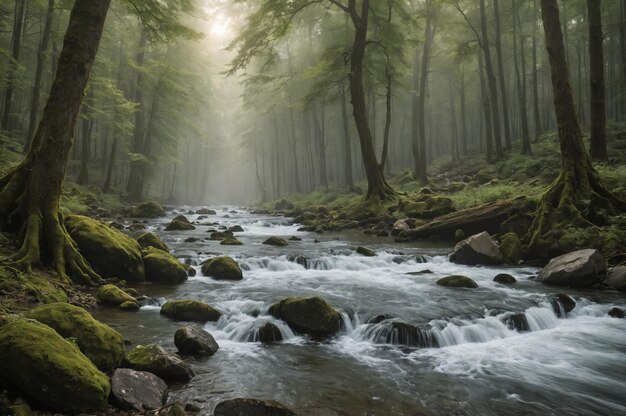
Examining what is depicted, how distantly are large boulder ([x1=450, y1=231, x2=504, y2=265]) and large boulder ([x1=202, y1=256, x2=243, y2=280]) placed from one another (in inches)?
246

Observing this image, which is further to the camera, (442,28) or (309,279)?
(442,28)

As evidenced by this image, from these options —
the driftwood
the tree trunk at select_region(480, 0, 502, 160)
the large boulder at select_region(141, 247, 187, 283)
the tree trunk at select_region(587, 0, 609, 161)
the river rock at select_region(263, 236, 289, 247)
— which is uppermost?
the tree trunk at select_region(480, 0, 502, 160)

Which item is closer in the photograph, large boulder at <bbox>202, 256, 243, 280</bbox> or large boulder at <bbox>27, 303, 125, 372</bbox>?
large boulder at <bbox>27, 303, 125, 372</bbox>

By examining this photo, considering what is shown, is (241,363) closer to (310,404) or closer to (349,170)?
(310,404)

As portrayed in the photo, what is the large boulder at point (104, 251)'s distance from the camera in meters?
8.66

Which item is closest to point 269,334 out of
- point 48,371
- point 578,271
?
point 48,371

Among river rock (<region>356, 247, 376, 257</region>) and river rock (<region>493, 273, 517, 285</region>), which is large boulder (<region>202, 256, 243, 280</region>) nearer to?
river rock (<region>356, 247, 376, 257</region>)

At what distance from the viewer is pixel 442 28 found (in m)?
25.6

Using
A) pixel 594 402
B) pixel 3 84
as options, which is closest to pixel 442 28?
pixel 3 84

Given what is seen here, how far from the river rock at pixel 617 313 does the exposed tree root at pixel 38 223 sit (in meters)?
9.81

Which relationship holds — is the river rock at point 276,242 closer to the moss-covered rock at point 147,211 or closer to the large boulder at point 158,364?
the large boulder at point 158,364

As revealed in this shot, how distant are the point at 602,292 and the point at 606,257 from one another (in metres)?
1.68

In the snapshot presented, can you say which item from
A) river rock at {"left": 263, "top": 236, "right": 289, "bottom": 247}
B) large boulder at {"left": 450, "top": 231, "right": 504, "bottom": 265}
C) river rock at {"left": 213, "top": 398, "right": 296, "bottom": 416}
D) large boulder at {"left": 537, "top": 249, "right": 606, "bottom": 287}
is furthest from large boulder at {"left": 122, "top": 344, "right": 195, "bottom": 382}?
river rock at {"left": 263, "top": 236, "right": 289, "bottom": 247}

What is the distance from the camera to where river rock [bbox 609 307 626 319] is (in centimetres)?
706
